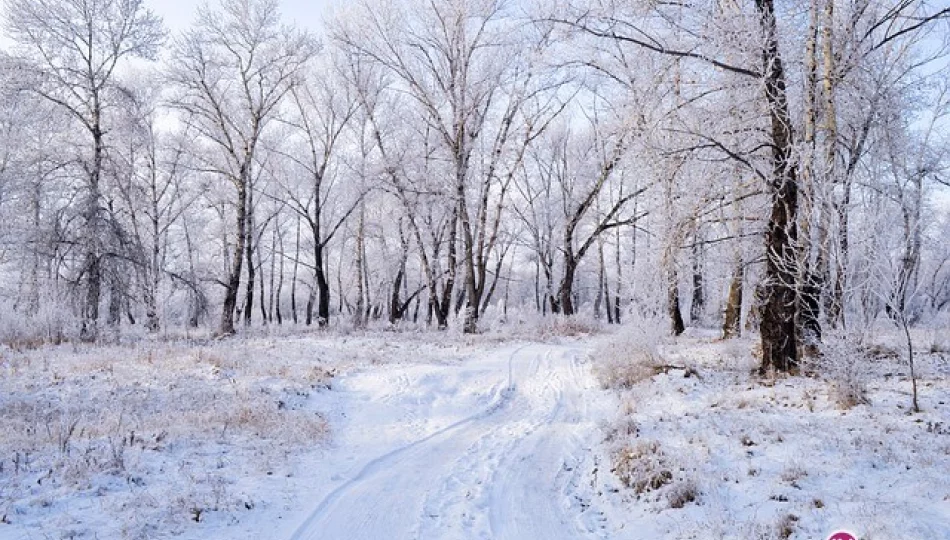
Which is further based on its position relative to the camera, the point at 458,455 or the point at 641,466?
the point at 458,455

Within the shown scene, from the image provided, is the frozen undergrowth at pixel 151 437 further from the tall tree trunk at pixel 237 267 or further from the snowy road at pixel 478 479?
the tall tree trunk at pixel 237 267

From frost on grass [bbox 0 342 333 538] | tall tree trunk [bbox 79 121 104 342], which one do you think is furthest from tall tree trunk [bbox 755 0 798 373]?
tall tree trunk [bbox 79 121 104 342]

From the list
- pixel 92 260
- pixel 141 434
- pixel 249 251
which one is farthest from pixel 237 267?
pixel 141 434

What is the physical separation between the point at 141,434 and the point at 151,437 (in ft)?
0.62

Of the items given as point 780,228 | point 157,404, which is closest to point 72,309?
point 157,404

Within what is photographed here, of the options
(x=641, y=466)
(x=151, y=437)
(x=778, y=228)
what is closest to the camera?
(x=641, y=466)

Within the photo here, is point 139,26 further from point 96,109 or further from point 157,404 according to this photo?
point 157,404

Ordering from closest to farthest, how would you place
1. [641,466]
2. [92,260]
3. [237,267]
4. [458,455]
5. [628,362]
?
[641,466]
[458,455]
[628,362]
[92,260]
[237,267]

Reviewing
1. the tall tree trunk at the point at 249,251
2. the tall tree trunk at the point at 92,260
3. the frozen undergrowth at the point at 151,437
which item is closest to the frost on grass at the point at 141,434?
the frozen undergrowth at the point at 151,437

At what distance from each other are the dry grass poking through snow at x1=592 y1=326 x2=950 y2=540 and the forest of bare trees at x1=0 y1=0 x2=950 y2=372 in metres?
1.11

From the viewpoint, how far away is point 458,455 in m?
7.38

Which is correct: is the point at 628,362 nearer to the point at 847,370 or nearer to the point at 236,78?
the point at 847,370

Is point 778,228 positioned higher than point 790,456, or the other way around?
point 778,228

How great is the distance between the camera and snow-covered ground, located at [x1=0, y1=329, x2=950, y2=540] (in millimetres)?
4805
